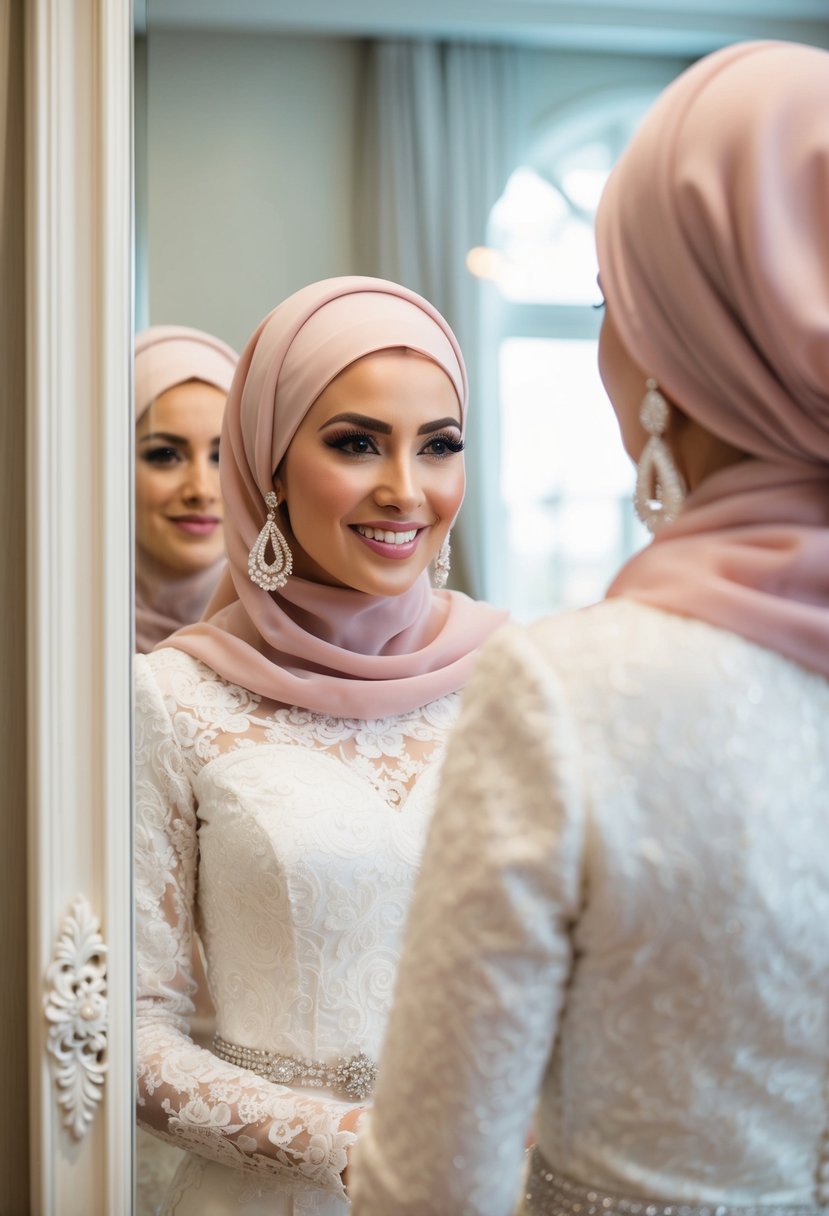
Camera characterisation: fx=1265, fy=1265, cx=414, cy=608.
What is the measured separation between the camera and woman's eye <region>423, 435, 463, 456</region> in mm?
1197

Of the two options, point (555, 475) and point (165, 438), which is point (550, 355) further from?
point (165, 438)

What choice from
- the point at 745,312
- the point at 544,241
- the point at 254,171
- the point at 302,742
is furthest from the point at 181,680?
the point at 745,312

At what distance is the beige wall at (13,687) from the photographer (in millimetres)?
1062

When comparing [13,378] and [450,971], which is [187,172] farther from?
[450,971]

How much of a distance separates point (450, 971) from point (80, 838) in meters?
0.50

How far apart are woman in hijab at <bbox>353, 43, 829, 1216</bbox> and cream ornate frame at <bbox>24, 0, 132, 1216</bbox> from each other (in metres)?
0.43

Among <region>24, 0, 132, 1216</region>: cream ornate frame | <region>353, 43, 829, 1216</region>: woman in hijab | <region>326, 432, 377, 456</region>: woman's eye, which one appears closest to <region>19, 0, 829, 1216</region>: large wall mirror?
<region>24, 0, 132, 1216</region>: cream ornate frame

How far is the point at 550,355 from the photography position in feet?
4.24

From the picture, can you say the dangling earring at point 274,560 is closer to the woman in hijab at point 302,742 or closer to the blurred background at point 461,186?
the woman in hijab at point 302,742

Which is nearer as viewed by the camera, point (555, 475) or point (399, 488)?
point (399, 488)

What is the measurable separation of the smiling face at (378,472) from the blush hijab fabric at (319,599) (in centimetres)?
2

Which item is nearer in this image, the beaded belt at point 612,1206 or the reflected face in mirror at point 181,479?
the beaded belt at point 612,1206

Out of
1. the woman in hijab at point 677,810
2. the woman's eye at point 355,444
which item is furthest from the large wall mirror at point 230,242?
the woman in hijab at point 677,810

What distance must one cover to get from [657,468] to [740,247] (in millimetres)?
145
